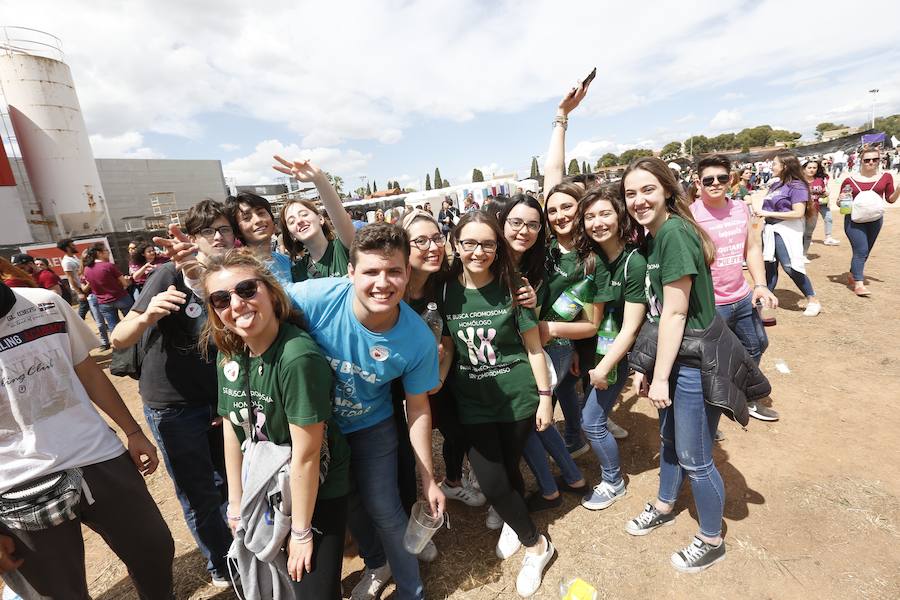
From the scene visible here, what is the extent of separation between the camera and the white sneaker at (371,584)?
247 centimetres

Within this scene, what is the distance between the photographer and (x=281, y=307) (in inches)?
71.0

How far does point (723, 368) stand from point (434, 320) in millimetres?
1535

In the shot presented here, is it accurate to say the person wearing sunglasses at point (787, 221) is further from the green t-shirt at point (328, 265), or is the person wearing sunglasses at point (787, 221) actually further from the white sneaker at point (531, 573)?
the green t-shirt at point (328, 265)

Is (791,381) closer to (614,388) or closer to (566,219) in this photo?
(614,388)

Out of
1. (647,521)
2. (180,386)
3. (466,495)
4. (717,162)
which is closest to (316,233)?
(180,386)

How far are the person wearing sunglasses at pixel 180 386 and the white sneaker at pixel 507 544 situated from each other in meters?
1.78

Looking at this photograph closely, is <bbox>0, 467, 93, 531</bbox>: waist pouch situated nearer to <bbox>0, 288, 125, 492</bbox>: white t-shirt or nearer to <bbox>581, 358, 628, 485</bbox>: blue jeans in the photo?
<bbox>0, 288, 125, 492</bbox>: white t-shirt

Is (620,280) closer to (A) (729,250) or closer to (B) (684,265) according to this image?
(B) (684,265)

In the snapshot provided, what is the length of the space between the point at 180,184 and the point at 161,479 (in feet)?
146

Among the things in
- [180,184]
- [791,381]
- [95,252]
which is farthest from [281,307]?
[180,184]

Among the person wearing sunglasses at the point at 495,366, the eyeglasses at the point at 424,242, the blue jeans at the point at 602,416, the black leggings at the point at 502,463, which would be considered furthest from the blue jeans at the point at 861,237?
the eyeglasses at the point at 424,242

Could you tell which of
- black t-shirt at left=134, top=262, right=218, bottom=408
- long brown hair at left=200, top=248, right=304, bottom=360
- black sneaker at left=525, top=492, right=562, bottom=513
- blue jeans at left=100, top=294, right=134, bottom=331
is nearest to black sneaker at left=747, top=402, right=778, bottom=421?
black sneaker at left=525, top=492, right=562, bottom=513

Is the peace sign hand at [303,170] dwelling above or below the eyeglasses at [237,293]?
above

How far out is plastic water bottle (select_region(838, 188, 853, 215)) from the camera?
234 inches
